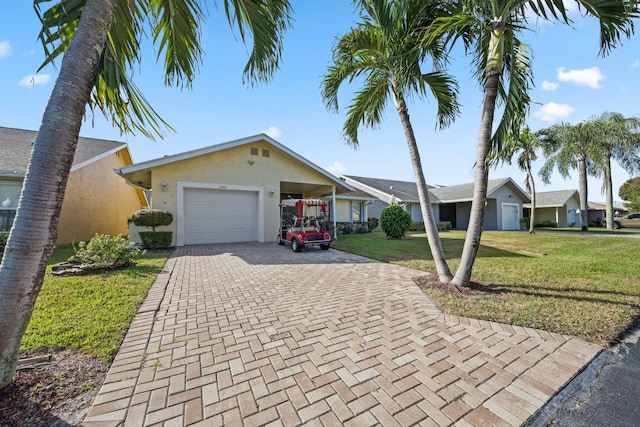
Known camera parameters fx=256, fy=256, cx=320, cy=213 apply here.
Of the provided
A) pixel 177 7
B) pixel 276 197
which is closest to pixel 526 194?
pixel 276 197

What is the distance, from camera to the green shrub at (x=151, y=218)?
31.9ft

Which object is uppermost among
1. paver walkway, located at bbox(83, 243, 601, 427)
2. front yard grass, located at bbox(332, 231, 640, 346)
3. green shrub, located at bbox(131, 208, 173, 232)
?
green shrub, located at bbox(131, 208, 173, 232)

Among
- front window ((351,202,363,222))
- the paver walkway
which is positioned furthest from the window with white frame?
the paver walkway

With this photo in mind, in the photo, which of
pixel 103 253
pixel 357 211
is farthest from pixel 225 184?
pixel 357 211

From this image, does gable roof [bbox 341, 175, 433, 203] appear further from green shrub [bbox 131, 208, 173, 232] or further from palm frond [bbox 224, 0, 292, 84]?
palm frond [bbox 224, 0, 292, 84]

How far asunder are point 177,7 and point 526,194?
1163 inches

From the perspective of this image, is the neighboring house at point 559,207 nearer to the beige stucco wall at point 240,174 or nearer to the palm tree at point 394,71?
the beige stucco wall at point 240,174

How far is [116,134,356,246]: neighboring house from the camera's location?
11.1 m

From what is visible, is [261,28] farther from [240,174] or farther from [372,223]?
[372,223]

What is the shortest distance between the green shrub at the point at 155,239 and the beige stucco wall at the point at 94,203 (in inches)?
178

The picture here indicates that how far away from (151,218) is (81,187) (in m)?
6.22

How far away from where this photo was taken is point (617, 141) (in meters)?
19.0

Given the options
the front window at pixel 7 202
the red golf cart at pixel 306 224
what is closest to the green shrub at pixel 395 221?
the red golf cart at pixel 306 224

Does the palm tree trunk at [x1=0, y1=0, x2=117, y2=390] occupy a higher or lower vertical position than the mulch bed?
higher
